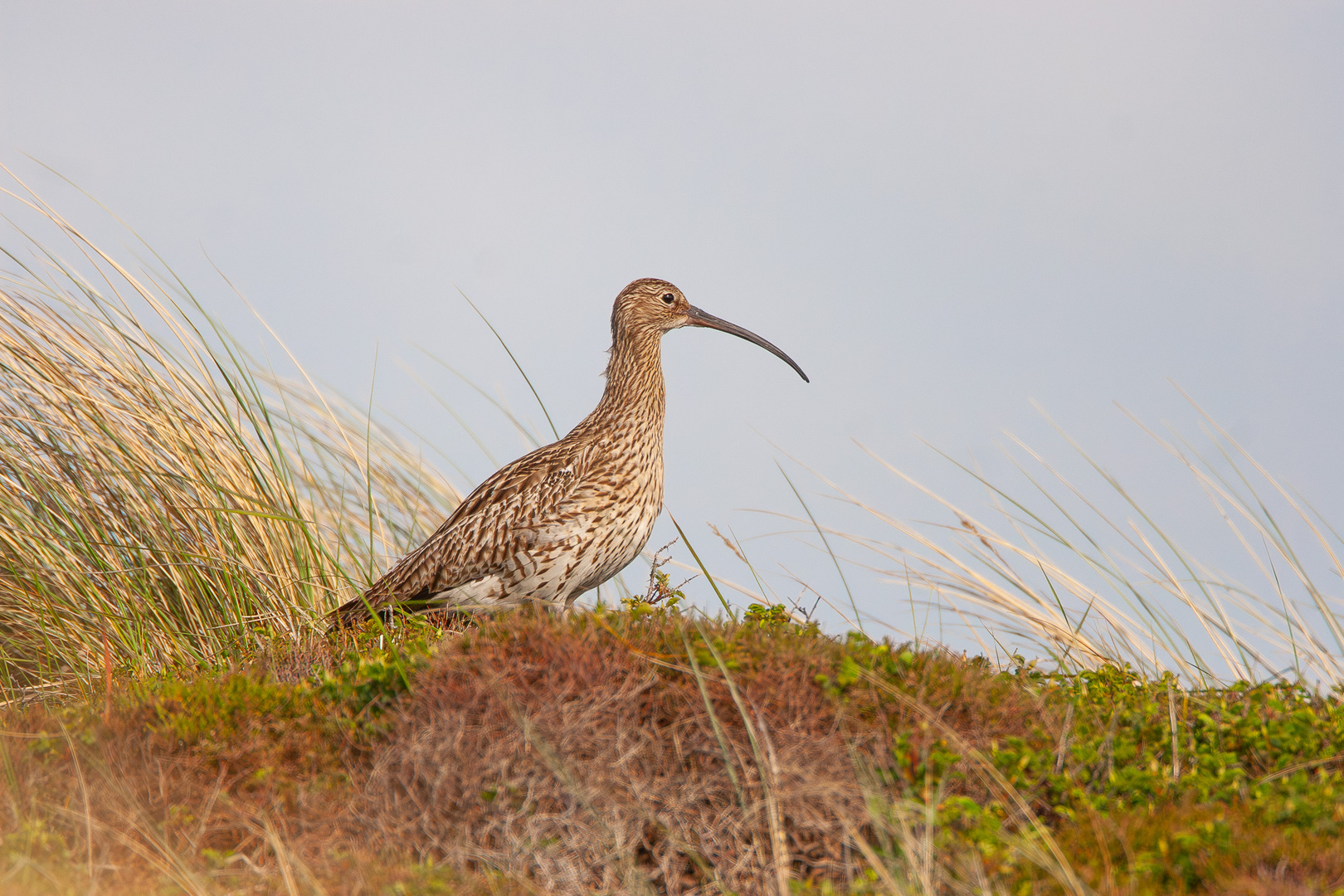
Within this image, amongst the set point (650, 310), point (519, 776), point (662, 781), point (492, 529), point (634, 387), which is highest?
point (650, 310)

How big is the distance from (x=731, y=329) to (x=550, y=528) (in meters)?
2.66

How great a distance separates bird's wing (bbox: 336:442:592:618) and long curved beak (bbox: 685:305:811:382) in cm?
171

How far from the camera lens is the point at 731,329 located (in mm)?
8367

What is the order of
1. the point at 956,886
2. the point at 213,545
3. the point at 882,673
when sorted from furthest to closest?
the point at 213,545 < the point at 882,673 < the point at 956,886

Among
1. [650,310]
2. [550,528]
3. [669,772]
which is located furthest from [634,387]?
[669,772]

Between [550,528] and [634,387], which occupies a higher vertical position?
[634,387]

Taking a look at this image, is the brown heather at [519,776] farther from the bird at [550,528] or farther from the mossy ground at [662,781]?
the bird at [550,528]

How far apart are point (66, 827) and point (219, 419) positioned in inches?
161

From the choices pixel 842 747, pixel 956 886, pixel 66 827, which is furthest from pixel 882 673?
pixel 66 827

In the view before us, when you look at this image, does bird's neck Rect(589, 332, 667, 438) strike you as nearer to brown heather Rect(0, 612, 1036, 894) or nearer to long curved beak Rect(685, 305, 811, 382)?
long curved beak Rect(685, 305, 811, 382)

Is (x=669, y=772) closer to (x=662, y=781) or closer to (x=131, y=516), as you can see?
(x=662, y=781)

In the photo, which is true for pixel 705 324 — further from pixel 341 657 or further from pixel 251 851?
pixel 251 851

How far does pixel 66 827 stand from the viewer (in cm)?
422

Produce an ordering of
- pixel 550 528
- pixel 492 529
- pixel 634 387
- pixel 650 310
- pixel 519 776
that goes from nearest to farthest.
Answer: pixel 519 776 < pixel 550 528 < pixel 492 529 < pixel 634 387 < pixel 650 310
